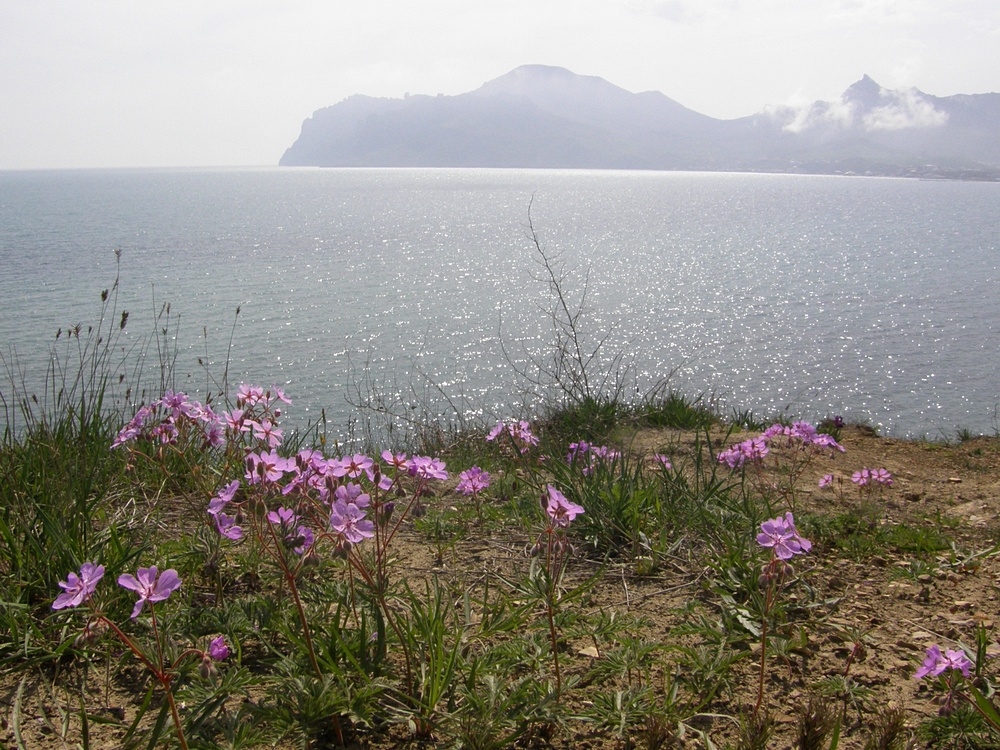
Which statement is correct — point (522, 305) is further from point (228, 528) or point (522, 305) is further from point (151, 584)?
point (151, 584)

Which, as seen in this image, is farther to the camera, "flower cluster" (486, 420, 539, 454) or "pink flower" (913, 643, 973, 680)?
"flower cluster" (486, 420, 539, 454)

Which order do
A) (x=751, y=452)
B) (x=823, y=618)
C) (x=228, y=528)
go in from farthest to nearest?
(x=751, y=452) → (x=823, y=618) → (x=228, y=528)

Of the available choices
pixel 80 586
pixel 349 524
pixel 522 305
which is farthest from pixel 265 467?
pixel 522 305

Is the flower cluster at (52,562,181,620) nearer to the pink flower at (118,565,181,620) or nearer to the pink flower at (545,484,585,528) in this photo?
the pink flower at (118,565,181,620)

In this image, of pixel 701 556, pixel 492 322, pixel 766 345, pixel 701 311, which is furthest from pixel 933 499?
pixel 701 311

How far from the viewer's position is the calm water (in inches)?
758

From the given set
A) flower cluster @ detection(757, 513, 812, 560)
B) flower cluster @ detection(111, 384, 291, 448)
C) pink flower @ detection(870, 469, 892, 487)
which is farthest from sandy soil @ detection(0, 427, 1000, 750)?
Answer: flower cluster @ detection(111, 384, 291, 448)

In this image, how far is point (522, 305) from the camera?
100 ft

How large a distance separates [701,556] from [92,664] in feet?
7.39

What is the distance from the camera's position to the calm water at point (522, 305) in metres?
19.2

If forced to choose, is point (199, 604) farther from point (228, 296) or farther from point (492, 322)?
point (228, 296)

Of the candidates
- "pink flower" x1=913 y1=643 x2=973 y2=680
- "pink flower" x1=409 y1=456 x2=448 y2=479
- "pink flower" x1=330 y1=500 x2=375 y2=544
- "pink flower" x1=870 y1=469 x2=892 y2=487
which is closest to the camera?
"pink flower" x1=330 y1=500 x2=375 y2=544

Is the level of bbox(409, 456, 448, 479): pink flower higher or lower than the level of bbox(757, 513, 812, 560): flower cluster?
higher

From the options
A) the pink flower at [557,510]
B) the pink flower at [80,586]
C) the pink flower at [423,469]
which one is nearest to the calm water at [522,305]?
the pink flower at [423,469]
